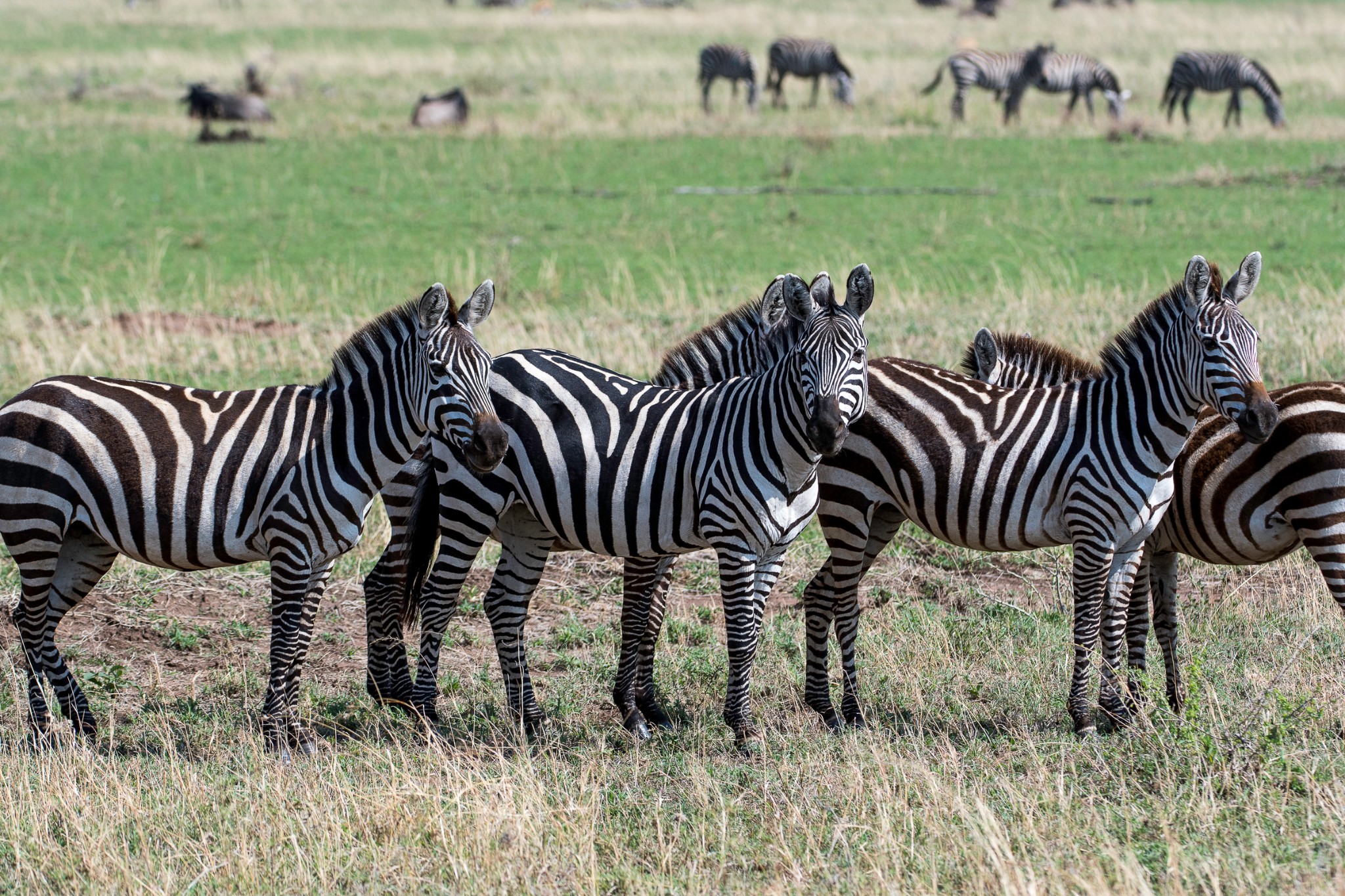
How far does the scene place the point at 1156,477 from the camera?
21.1 ft

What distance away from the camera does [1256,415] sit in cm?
599

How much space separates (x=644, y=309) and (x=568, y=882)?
1100 cm

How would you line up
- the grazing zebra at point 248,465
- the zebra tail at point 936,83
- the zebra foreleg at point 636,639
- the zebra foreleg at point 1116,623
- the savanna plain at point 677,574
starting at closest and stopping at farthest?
1. the savanna plain at point 677,574
2. the grazing zebra at point 248,465
3. the zebra foreleg at point 1116,623
4. the zebra foreleg at point 636,639
5. the zebra tail at point 936,83

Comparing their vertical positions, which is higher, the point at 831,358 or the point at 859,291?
the point at 859,291

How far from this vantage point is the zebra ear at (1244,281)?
6.31m

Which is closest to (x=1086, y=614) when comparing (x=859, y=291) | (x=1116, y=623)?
(x=1116, y=623)

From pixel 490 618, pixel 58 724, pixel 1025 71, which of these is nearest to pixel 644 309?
pixel 490 618

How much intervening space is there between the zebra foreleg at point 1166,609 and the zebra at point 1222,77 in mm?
26549

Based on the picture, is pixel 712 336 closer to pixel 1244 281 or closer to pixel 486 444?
pixel 486 444

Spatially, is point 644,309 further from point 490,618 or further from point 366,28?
point 366,28

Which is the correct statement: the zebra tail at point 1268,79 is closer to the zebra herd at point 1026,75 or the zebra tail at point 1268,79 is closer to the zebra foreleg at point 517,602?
the zebra herd at point 1026,75

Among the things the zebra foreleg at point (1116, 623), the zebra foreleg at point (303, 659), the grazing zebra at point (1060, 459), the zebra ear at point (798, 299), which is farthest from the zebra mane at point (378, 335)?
the zebra foreleg at point (1116, 623)

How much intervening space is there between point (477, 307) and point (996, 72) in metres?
29.3

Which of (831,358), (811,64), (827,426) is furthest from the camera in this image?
(811,64)
